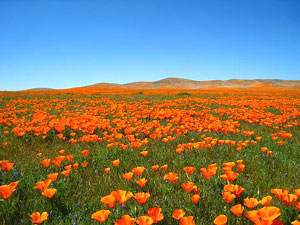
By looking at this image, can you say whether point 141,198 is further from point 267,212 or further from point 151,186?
point 267,212

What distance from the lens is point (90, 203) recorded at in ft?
7.14

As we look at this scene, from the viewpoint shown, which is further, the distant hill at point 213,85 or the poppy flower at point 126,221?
the distant hill at point 213,85

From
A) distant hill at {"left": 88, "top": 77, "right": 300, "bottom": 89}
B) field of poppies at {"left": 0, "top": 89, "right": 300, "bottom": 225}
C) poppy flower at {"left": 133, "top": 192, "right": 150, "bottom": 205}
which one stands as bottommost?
field of poppies at {"left": 0, "top": 89, "right": 300, "bottom": 225}

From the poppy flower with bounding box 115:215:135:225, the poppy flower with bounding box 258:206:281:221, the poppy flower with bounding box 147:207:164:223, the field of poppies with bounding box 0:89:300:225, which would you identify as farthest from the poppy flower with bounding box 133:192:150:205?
the poppy flower with bounding box 258:206:281:221

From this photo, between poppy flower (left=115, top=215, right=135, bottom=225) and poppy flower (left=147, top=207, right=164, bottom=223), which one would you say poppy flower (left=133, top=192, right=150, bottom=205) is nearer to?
poppy flower (left=147, top=207, right=164, bottom=223)

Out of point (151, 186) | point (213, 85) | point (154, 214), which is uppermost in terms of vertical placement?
point (213, 85)

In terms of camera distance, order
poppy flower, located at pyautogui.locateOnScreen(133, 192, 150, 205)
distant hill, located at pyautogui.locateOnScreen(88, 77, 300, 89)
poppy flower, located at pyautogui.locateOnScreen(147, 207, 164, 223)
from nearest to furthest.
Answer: poppy flower, located at pyautogui.locateOnScreen(147, 207, 164, 223)
poppy flower, located at pyautogui.locateOnScreen(133, 192, 150, 205)
distant hill, located at pyautogui.locateOnScreen(88, 77, 300, 89)

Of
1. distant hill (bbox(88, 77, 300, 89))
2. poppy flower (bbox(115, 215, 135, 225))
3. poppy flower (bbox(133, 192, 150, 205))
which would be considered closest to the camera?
poppy flower (bbox(115, 215, 135, 225))

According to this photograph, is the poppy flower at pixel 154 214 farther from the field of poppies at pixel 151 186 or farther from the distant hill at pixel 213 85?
the distant hill at pixel 213 85

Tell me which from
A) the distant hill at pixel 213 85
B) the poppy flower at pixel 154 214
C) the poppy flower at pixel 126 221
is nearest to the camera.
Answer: the poppy flower at pixel 126 221

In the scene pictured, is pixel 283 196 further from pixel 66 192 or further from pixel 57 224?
pixel 66 192

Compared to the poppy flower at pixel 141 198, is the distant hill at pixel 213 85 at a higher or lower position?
higher

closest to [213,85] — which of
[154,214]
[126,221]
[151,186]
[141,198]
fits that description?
[151,186]

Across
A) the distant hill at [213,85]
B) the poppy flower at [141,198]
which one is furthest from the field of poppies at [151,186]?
the distant hill at [213,85]
